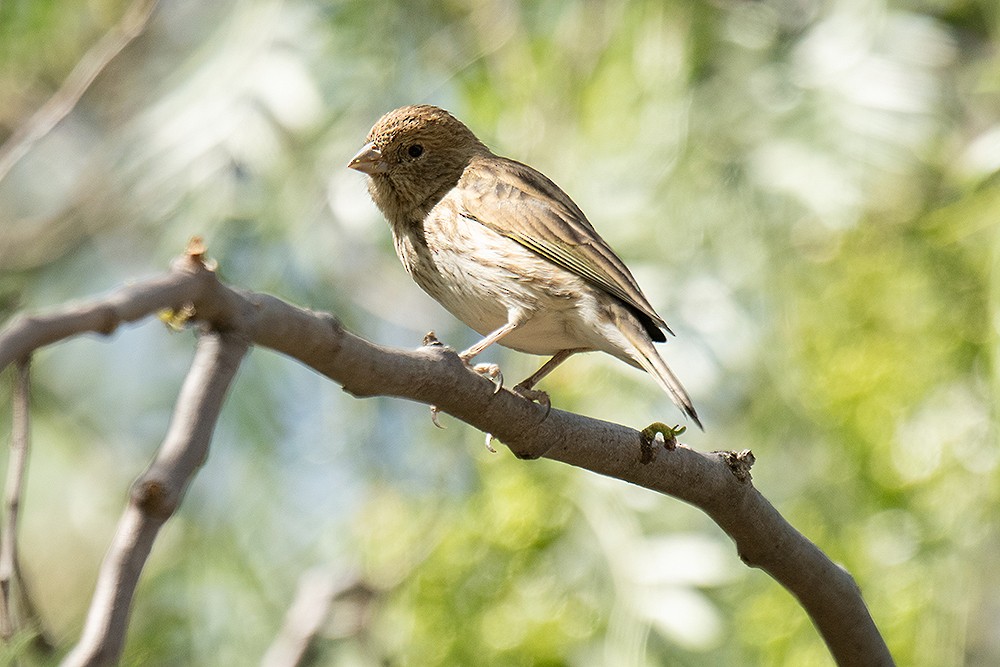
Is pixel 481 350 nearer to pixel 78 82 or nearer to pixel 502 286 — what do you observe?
pixel 502 286

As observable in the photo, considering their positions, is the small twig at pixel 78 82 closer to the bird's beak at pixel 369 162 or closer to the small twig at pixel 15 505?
the bird's beak at pixel 369 162

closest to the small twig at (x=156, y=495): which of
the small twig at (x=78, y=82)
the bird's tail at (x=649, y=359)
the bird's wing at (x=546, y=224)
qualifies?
the bird's tail at (x=649, y=359)

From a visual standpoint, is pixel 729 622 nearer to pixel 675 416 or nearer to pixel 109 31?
pixel 675 416

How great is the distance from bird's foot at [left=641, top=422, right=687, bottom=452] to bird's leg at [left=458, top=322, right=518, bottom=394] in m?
0.30

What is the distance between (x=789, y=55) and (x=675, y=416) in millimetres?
1990

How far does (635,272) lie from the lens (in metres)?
5.44

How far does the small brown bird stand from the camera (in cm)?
358

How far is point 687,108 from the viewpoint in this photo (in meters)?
6.00

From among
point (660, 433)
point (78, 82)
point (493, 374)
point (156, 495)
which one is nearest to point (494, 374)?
point (493, 374)

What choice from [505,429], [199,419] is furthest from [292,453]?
[199,419]

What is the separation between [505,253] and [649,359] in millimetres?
584

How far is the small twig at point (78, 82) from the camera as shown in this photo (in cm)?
484

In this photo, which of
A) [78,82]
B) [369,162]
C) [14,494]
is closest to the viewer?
[14,494]

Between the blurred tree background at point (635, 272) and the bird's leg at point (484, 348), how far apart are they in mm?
923
